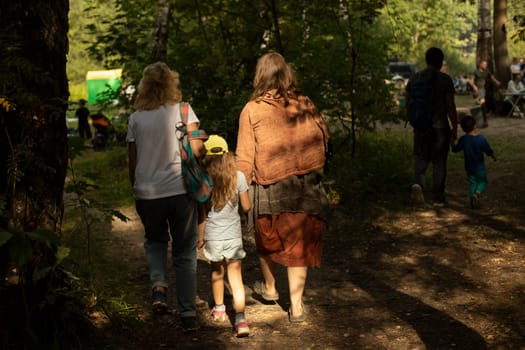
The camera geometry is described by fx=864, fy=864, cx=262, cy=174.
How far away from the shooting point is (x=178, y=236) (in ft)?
20.7

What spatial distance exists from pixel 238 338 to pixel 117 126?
36.1ft

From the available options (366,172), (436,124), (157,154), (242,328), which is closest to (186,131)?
(157,154)

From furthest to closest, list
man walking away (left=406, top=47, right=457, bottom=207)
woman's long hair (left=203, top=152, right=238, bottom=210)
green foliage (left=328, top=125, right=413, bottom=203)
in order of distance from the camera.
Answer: green foliage (left=328, top=125, right=413, bottom=203)
man walking away (left=406, top=47, right=457, bottom=207)
woman's long hair (left=203, top=152, right=238, bottom=210)

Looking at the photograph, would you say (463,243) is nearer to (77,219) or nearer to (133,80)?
(77,219)

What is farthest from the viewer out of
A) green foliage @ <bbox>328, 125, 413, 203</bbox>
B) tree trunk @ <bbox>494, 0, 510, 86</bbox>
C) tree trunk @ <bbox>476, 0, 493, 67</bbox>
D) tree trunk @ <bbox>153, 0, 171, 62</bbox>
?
→ tree trunk @ <bbox>476, 0, 493, 67</bbox>

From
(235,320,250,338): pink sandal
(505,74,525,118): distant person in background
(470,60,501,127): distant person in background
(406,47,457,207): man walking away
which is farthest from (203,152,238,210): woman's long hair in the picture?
(505,74,525,118): distant person in background

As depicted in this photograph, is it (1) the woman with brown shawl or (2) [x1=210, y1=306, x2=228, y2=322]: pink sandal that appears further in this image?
(2) [x1=210, y1=306, x2=228, y2=322]: pink sandal

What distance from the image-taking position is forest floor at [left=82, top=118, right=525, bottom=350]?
6188mm

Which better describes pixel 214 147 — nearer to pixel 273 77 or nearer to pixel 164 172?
pixel 164 172

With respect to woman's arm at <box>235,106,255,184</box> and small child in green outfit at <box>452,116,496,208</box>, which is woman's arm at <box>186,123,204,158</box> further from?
small child in green outfit at <box>452,116,496,208</box>

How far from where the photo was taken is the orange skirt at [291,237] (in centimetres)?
657

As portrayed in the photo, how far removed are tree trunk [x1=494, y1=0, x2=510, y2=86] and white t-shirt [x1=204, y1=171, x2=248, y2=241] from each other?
1826 cm

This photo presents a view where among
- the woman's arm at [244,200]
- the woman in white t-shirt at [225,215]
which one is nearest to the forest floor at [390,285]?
the woman in white t-shirt at [225,215]

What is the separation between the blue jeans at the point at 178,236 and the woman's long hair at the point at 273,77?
1059 millimetres
